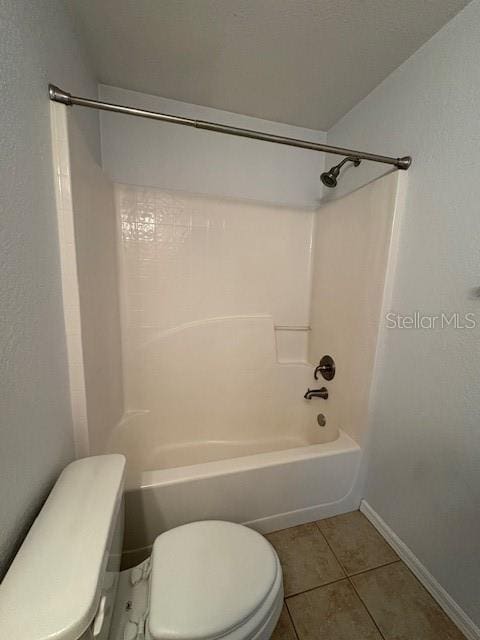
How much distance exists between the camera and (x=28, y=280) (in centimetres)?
64

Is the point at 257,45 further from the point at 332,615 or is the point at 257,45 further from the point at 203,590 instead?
the point at 332,615

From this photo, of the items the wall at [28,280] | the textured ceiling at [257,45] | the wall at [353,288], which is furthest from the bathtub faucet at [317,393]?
the textured ceiling at [257,45]

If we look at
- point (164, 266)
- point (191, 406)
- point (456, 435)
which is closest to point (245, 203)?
point (164, 266)

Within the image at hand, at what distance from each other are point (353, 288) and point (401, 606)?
50.6 inches

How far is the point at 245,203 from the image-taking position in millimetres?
1593

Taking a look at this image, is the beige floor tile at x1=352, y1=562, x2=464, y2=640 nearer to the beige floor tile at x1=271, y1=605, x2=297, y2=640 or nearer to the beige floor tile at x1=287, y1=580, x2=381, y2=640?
the beige floor tile at x1=287, y1=580, x2=381, y2=640

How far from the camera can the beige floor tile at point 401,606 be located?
33.6 inches

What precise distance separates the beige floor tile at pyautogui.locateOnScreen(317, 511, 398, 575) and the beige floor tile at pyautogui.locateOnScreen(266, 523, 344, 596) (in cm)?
4

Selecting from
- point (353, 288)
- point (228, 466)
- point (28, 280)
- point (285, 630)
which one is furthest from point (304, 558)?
point (28, 280)

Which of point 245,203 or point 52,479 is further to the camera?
point 245,203

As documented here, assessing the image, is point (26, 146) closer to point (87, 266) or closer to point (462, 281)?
point (87, 266)

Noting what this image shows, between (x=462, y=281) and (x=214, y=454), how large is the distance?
5.00 feet

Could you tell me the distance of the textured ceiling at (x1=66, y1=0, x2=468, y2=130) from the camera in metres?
0.88

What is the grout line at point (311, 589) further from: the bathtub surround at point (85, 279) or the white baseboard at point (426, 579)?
the bathtub surround at point (85, 279)
